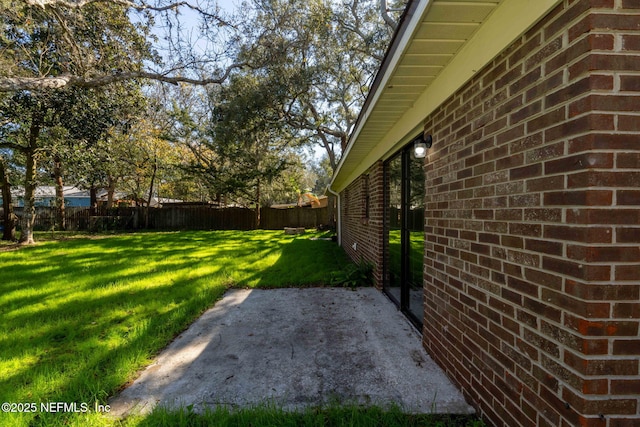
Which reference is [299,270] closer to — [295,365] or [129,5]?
[295,365]

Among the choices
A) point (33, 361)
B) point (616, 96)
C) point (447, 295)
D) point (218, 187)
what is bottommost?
point (33, 361)

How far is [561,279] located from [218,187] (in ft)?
64.4

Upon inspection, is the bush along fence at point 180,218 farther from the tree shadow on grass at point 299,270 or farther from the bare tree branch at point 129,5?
the bare tree branch at point 129,5

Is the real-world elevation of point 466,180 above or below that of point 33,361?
above

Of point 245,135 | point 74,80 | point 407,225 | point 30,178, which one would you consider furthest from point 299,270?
point 30,178

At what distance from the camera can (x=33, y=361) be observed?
9.30 feet

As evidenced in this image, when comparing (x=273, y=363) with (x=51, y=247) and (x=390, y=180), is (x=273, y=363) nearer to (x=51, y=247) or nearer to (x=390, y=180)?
(x=390, y=180)

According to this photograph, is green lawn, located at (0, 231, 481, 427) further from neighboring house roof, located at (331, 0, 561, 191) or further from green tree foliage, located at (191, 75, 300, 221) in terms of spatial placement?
green tree foliage, located at (191, 75, 300, 221)

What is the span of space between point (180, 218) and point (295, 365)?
19.4 meters

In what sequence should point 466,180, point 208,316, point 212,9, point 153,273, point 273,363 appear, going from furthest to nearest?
point 212,9 → point 153,273 → point 208,316 → point 273,363 → point 466,180

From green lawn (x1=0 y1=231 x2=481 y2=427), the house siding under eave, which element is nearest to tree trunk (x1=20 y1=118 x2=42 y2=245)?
green lawn (x1=0 y1=231 x2=481 y2=427)

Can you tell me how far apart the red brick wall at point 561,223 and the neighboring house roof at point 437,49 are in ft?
0.39

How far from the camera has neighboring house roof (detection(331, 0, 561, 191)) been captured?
5.44 ft

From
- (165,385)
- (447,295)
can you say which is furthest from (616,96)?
(165,385)
